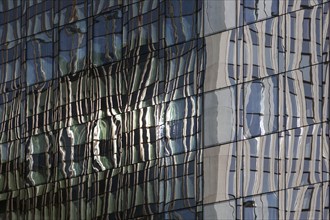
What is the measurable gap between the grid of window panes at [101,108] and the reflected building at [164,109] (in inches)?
2.1

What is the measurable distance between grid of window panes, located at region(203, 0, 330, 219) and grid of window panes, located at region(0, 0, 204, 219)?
0.91 metres

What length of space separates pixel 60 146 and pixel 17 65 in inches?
194

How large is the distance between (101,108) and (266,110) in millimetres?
8677

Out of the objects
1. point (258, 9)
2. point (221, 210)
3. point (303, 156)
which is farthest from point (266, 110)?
point (221, 210)

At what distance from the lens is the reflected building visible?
46000 millimetres

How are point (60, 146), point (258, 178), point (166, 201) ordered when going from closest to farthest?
point (258, 178), point (166, 201), point (60, 146)

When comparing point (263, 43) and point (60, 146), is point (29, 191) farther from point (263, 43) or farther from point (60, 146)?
point (263, 43)

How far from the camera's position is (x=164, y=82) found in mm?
50531

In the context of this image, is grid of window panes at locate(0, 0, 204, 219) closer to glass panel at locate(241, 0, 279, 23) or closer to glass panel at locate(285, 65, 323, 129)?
glass panel at locate(241, 0, 279, 23)

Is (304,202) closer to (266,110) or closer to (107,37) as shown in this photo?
(266,110)

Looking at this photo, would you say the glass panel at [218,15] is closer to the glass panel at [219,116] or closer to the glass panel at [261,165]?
the glass panel at [219,116]

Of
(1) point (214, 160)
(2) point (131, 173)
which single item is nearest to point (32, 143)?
(2) point (131, 173)

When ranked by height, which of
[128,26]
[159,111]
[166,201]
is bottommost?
[166,201]

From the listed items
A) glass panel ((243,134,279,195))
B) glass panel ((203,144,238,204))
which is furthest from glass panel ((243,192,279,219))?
glass panel ((203,144,238,204))
